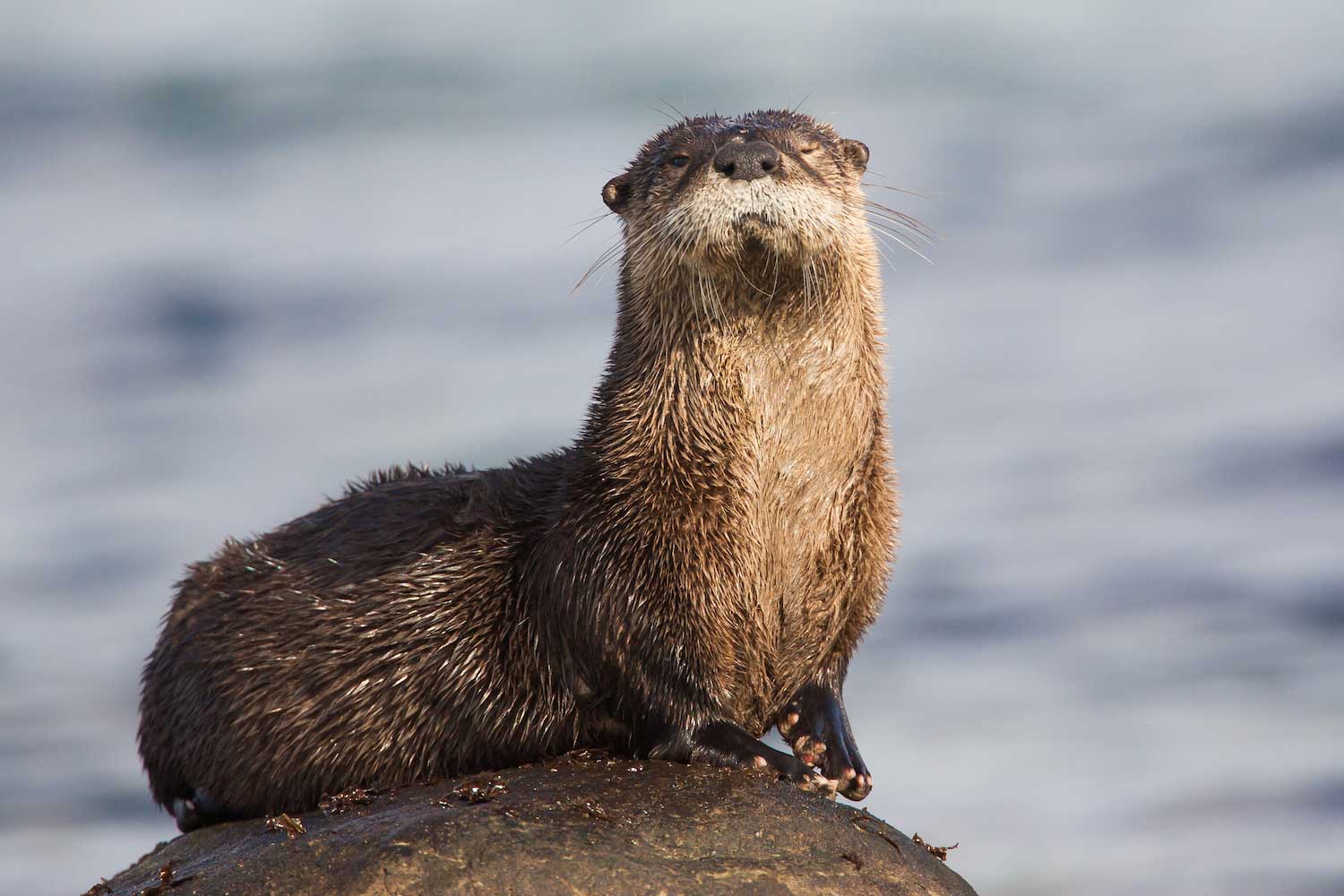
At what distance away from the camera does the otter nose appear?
398cm

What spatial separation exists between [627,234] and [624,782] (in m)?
1.66

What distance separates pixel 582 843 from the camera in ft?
11.9

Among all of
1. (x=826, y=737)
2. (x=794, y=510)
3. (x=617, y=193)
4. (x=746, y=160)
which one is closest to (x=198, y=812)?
(x=826, y=737)

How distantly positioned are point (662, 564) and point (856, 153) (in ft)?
5.02

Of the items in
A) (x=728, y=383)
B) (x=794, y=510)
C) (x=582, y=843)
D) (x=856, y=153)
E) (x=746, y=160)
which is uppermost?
(x=856, y=153)

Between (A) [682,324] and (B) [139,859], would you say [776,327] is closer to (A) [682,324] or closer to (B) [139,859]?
(A) [682,324]

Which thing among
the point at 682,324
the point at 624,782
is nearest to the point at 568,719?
the point at 624,782

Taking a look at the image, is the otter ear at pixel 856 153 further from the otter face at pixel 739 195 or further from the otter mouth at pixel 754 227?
the otter mouth at pixel 754 227

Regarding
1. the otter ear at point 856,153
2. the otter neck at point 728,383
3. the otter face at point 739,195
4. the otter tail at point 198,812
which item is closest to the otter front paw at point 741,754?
the otter neck at point 728,383

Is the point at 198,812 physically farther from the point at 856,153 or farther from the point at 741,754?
the point at 856,153

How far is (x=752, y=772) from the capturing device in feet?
13.1

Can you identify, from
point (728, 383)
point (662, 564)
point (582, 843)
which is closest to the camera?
point (582, 843)

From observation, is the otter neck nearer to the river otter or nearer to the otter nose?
the river otter

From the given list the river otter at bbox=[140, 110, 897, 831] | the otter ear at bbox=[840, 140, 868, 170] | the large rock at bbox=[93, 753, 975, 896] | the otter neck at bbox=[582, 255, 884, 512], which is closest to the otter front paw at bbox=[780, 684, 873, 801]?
the river otter at bbox=[140, 110, 897, 831]
